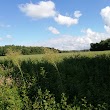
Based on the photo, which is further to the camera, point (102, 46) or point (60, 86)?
point (102, 46)

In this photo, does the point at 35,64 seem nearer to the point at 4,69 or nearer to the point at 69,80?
the point at 4,69

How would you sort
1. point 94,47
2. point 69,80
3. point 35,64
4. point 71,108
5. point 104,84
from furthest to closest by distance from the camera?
point 94,47 → point 35,64 → point 69,80 → point 104,84 → point 71,108

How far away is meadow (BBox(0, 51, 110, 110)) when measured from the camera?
1515cm

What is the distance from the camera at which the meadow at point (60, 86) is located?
49.7 feet

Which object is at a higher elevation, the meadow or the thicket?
the thicket

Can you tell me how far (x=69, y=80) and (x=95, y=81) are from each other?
1.46 meters

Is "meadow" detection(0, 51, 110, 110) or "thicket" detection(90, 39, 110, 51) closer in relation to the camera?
"meadow" detection(0, 51, 110, 110)

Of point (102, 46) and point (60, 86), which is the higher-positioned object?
point (102, 46)

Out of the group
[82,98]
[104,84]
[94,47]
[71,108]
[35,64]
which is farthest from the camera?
[94,47]

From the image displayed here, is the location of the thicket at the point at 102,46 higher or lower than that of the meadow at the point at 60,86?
higher

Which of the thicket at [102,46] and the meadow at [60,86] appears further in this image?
the thicket at [102,46]

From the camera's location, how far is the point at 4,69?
23859 millimetres

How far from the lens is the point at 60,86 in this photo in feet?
55.7

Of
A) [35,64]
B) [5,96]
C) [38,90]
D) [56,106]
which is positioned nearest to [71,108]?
[56,106]
